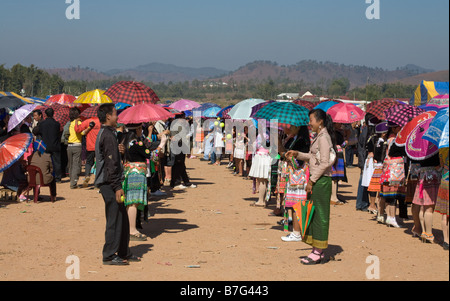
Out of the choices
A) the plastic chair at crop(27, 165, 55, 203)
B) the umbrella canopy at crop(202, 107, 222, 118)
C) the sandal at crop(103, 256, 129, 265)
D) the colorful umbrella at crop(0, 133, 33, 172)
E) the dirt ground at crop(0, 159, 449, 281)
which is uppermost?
the umbrella canopy at crop(202, 107, 222, 118)

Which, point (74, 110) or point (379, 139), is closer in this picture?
point (379, 139)

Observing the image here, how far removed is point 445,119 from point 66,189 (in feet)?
32.8

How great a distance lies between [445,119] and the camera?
24.6ft

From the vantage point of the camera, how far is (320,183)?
7281 millimetres

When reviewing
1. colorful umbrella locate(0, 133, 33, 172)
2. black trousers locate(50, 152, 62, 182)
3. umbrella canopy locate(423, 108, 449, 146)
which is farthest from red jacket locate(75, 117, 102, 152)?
umbrella canopy locate(423, 108, 449, 146)

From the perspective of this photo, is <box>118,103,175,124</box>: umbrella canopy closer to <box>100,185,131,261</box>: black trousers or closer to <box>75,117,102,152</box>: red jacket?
<box>100,185,131,261</box>: black trousers

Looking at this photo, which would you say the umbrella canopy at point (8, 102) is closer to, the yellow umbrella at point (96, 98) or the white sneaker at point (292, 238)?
the yellow umbrella at point (96, 98)

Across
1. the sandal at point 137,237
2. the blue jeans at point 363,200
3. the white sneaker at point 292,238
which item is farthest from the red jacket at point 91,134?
the white sneaker at point 292,238

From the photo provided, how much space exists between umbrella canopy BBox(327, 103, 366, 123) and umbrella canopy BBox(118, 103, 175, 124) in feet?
15.4

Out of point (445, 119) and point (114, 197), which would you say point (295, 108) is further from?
point (114, 197)

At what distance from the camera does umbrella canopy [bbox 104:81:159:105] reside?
13.1m

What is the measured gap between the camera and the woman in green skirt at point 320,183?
7215 mm

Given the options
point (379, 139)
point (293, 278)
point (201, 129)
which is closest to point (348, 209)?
point (379, 139)

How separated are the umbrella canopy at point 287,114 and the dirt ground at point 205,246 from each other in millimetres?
1844
